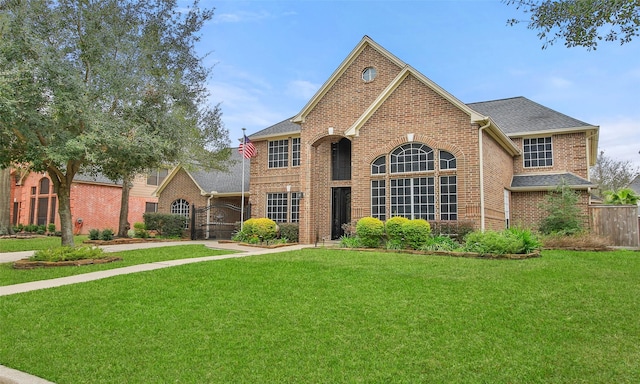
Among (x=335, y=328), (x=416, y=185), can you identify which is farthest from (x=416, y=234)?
(x=335, y=328)

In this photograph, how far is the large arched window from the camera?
1453 centimetres

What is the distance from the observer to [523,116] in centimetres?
2000

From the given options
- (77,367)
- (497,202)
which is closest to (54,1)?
(77,367)

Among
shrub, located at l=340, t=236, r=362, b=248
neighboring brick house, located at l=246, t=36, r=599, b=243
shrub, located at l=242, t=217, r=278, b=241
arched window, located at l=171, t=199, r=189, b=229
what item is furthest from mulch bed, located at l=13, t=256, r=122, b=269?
arched window, located at l=171, t=199, r=189, b=229

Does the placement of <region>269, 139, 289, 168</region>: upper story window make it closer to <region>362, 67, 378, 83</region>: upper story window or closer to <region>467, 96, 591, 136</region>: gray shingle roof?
<region>362, 67, 378, 83</region>: upper story window

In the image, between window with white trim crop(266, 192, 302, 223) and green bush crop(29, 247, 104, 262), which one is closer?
green bush crop(29, 247, 104, 262)

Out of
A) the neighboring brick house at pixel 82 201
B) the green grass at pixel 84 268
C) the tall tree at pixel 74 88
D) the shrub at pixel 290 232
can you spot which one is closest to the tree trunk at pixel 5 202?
the neighboring brick house at pixel 82 201

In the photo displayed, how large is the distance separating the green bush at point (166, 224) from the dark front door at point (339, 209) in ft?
29.2

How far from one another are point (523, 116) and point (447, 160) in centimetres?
801

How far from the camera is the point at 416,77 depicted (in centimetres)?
1516

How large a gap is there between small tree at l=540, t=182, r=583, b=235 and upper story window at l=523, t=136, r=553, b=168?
7.80ft

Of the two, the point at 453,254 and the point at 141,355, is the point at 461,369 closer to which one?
the point at 141,355

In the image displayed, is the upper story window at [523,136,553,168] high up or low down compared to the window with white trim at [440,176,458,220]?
up

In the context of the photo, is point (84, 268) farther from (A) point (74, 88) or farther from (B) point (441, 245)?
(B) point (441, 245)
